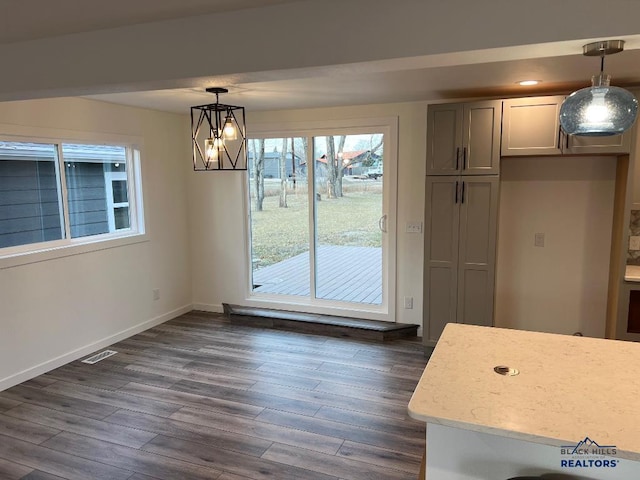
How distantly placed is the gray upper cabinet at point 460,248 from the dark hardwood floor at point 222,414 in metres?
0.59

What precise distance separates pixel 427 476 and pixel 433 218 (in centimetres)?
268

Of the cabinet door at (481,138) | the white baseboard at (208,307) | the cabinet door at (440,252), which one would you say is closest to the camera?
the cabinet door at (481,138)

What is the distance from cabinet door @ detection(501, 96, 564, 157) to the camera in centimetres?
362

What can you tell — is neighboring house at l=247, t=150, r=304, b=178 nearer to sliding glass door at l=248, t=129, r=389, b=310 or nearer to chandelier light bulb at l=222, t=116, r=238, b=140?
sliding glass door at l=248, t=129, r=389, b=310

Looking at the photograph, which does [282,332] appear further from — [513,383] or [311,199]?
[513,383]

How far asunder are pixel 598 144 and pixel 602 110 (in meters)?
2.19

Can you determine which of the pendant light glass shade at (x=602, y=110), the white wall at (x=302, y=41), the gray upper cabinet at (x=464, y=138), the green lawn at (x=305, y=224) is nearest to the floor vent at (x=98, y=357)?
the green lawn at (x=305, y=224)

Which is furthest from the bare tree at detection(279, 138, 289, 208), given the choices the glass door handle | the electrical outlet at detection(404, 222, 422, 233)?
the electrical outlet at detection(404, 222, 422, 233)

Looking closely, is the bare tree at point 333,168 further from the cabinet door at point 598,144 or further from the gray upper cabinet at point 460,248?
the cabinet door at point 598,144

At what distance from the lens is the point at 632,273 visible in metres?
3.67

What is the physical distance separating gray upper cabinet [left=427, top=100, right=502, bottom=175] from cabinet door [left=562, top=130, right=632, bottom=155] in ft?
1.72


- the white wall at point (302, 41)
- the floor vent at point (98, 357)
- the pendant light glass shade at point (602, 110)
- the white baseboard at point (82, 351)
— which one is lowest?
the floor vent at point (98, 357)

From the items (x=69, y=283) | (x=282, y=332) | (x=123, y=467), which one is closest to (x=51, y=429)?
(x=123, y=467)

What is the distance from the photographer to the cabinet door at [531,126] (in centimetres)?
362
